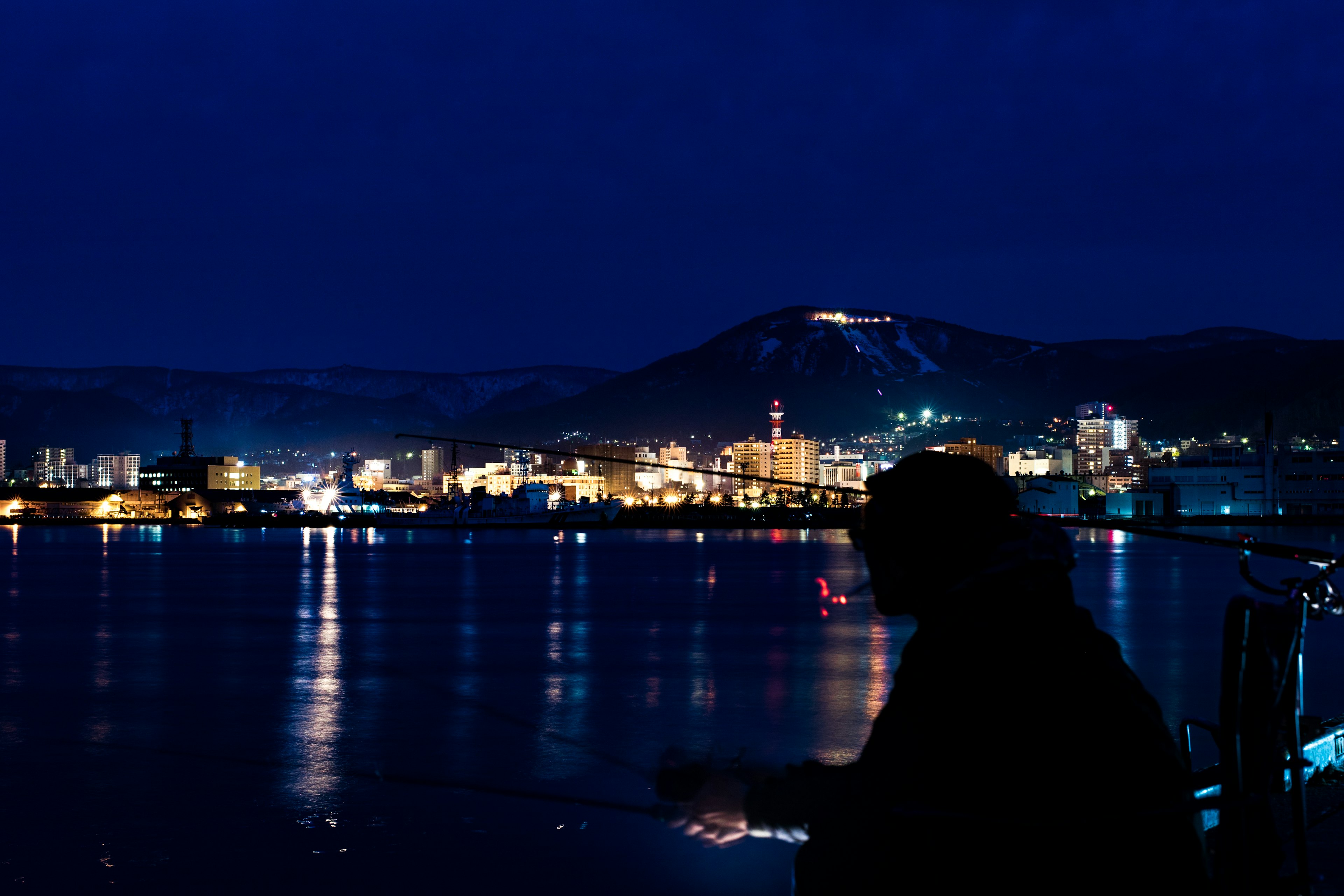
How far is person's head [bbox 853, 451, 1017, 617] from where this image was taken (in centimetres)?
211

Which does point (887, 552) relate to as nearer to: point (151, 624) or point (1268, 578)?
point (151, 624)

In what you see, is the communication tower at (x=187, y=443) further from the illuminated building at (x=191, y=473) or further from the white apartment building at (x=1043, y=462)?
the white apartment building at (x=1043, y=462)

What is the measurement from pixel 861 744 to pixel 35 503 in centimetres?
14996

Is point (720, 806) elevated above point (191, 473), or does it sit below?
below

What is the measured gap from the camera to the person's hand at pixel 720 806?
7.83 feet

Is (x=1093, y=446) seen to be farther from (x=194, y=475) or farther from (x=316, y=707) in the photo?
(x=316, y=707)

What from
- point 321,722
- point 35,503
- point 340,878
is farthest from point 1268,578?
point 35,503

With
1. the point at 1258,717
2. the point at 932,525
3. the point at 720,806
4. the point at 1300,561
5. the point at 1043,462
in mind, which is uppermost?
the point at 1043,462

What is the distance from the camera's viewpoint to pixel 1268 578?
30891 mm

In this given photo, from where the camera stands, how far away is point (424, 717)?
33.3ft

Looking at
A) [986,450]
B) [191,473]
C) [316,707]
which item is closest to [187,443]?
[191,473]

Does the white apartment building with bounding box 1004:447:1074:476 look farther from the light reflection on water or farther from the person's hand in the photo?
the person's hand

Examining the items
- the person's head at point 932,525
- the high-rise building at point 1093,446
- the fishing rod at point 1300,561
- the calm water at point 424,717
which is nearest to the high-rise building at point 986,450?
the high-rise building at point 1093,446

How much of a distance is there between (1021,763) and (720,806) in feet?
2.04
